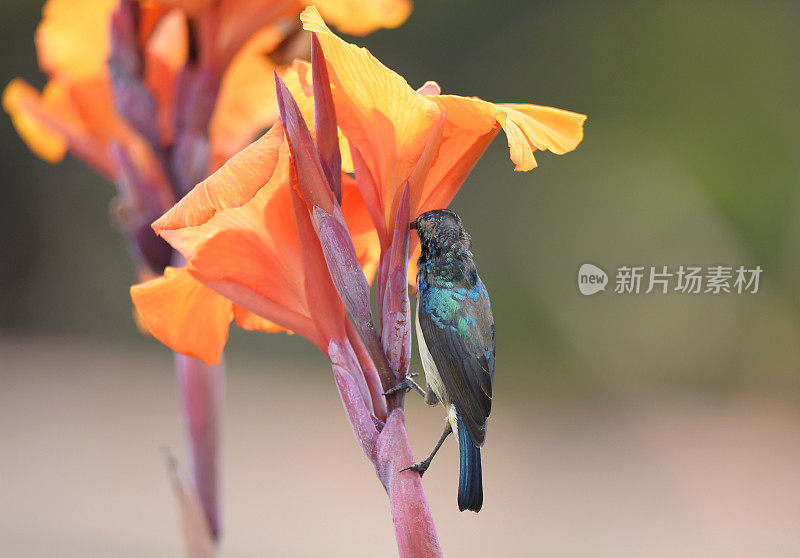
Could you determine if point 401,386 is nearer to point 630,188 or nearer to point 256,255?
point 256,255

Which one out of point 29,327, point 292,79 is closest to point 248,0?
point 292,79

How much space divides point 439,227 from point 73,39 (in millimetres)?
347

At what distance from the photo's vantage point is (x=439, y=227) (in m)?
0.25

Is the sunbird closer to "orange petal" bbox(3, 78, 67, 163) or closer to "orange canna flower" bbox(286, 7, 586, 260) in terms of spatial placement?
"orange canna flower" bbox(286, 7, 586, 260)

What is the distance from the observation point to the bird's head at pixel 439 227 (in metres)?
0.25

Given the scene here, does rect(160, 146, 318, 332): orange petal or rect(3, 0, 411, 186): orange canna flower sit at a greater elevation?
rect(3, 0, 411, 186): orange canna flower

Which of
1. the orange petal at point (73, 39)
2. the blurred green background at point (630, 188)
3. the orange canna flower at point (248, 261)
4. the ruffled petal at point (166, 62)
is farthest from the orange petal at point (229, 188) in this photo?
the blurred green background at point (630, 188)

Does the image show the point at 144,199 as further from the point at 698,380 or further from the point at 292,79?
the point at 698,380

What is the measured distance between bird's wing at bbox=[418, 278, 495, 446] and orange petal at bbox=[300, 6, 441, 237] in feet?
0.12

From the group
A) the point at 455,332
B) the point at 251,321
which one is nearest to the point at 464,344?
the point at 455,332

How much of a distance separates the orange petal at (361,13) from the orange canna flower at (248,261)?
0.17 m

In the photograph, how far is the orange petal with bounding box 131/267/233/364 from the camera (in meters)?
0.30

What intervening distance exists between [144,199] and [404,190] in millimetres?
202

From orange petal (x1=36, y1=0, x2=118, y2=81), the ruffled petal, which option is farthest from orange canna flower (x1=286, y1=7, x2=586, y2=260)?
orange petal (x1=36, y1=0, x2=118, y2=81)
